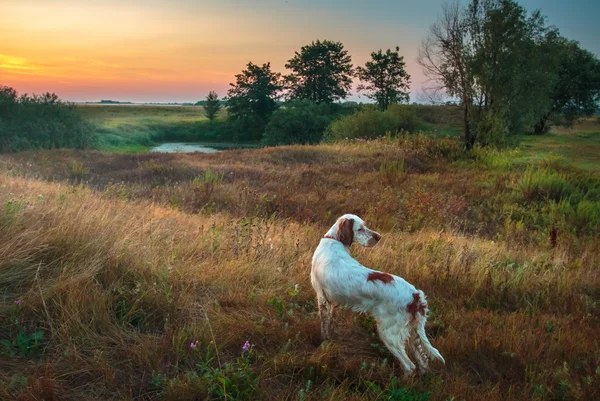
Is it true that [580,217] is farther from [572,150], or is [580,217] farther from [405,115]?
[405,115]

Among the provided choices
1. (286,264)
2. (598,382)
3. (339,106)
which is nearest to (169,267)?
(286,264)

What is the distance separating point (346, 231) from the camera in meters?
3.11

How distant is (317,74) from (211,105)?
16.6 metres

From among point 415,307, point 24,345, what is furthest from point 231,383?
point 24,345

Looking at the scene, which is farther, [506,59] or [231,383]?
[506,59]

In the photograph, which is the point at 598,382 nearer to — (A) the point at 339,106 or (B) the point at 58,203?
(B) the point at 58,203

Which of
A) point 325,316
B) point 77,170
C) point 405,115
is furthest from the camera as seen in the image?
point 405,115

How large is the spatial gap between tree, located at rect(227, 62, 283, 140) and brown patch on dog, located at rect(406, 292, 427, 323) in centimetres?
4899

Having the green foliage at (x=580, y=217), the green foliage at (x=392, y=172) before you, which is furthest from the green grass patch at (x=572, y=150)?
the green foliage at (x=580, y=217)

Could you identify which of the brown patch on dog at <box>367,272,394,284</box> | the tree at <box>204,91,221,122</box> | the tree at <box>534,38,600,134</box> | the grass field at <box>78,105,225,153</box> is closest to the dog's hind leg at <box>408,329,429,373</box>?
the brown patch on dog at <box>367,272,394,284</box>

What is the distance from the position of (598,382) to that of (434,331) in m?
1.14

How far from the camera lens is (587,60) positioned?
1398 inches

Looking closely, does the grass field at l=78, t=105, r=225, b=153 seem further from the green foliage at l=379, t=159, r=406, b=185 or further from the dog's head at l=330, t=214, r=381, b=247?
the dog's head at l=330, t=214, r=381, b=247

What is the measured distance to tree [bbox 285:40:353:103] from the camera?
170 ft
